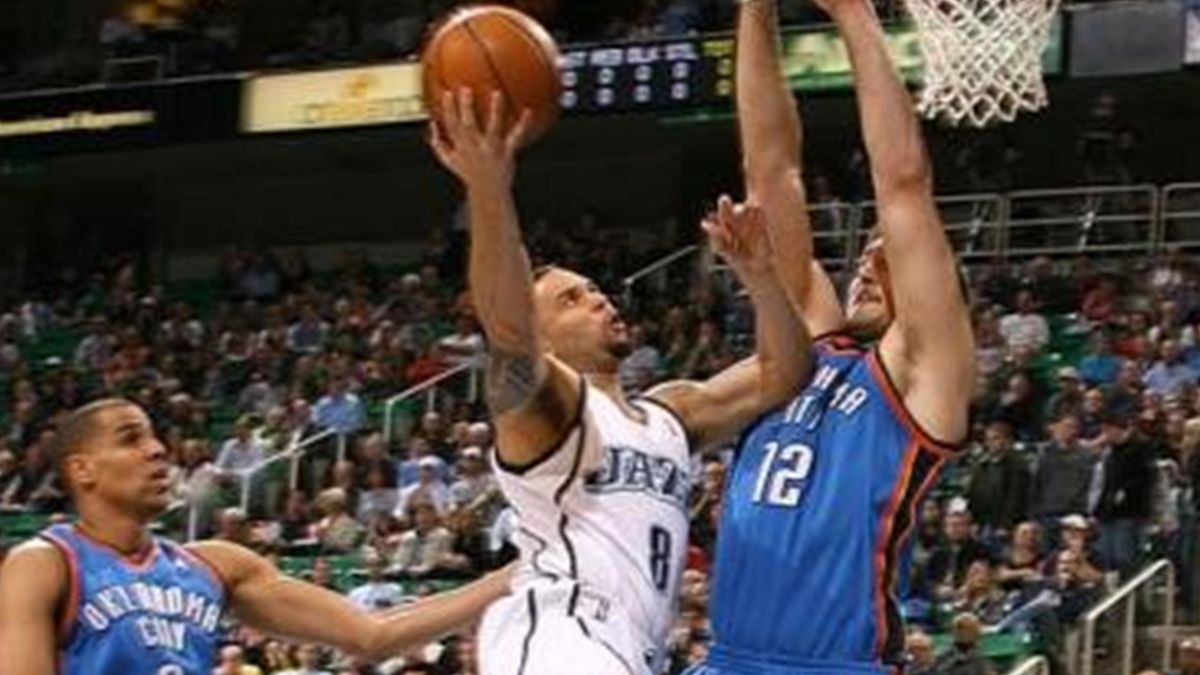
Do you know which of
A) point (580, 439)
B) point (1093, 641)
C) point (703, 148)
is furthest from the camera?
point (703, 148)

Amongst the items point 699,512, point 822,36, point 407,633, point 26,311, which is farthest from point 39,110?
point 407,633

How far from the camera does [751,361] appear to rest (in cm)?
590

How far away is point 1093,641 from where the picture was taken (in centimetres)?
1260

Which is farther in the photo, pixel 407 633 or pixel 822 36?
pixel 822 36

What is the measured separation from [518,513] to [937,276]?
974 mm

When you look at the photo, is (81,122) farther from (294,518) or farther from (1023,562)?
(1023,562)

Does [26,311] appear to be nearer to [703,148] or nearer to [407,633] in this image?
[703,148]

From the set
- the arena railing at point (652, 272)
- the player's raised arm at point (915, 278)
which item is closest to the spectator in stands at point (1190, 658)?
the player's raised arm at point (915, 278)

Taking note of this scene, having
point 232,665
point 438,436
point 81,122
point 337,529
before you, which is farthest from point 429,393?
point 232,665

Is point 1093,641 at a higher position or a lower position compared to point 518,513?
lower

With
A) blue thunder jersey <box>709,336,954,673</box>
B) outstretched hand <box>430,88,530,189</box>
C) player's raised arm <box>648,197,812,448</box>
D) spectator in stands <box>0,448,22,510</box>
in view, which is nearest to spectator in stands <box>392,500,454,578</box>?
spectator in stands <box>0,448,22,510</box>

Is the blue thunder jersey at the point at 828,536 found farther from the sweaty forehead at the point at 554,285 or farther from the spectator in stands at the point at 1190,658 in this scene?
the spectator in stands at the point at 1190,658

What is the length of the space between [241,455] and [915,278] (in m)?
13.7

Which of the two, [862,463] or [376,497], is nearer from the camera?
[862,463]
